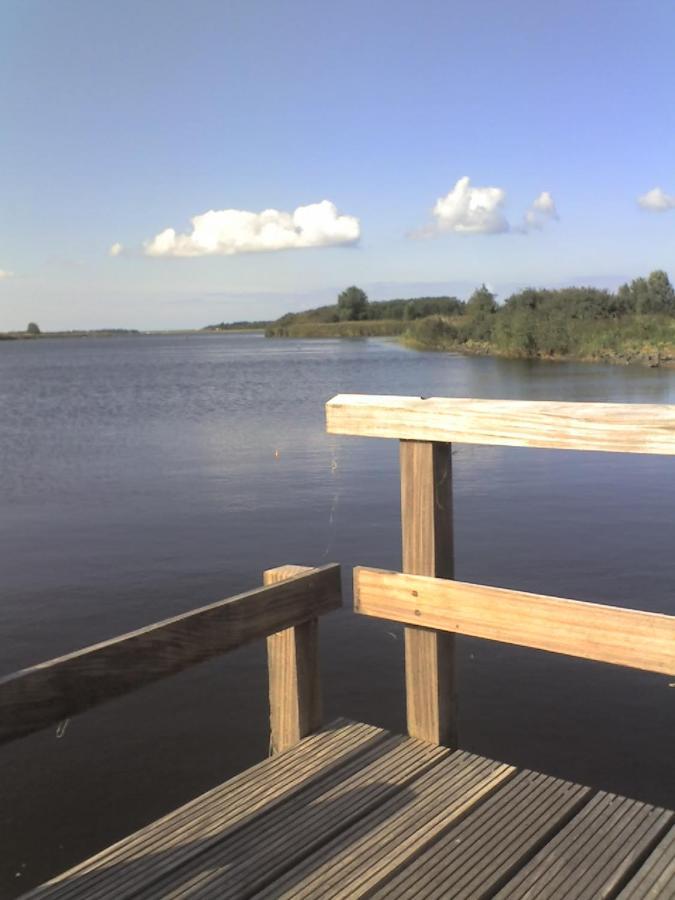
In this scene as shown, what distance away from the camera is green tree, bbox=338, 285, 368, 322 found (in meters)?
158

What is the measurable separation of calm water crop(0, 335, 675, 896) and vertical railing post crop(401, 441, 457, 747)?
128cm

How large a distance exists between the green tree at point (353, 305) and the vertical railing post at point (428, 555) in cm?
15404

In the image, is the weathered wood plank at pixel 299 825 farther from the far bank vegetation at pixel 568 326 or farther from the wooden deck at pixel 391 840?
the far bank vegetation at pixel 568 326

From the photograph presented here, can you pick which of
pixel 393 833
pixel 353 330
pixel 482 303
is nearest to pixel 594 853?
pixel 393 833

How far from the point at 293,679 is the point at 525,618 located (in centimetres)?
93

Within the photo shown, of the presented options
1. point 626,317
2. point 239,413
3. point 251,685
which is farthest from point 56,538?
point 626,317

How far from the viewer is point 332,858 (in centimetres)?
276

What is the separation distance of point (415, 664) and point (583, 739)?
2860 mm

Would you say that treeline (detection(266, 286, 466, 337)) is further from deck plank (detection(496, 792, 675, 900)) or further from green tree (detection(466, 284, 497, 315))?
deck plank (detection(496, 792, 675, 900))

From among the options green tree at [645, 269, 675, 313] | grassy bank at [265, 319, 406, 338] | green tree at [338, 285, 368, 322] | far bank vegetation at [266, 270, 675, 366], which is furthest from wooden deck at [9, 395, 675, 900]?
green tree at [338, 285, 368, 322]

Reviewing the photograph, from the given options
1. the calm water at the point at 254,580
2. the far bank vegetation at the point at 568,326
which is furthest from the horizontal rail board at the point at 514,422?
the far bank vegetation at the point at 568,326

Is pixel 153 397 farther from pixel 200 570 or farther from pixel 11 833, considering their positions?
pixel 11 833

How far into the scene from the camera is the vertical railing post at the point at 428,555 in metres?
3.17

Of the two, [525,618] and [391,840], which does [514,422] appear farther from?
[391,840]
